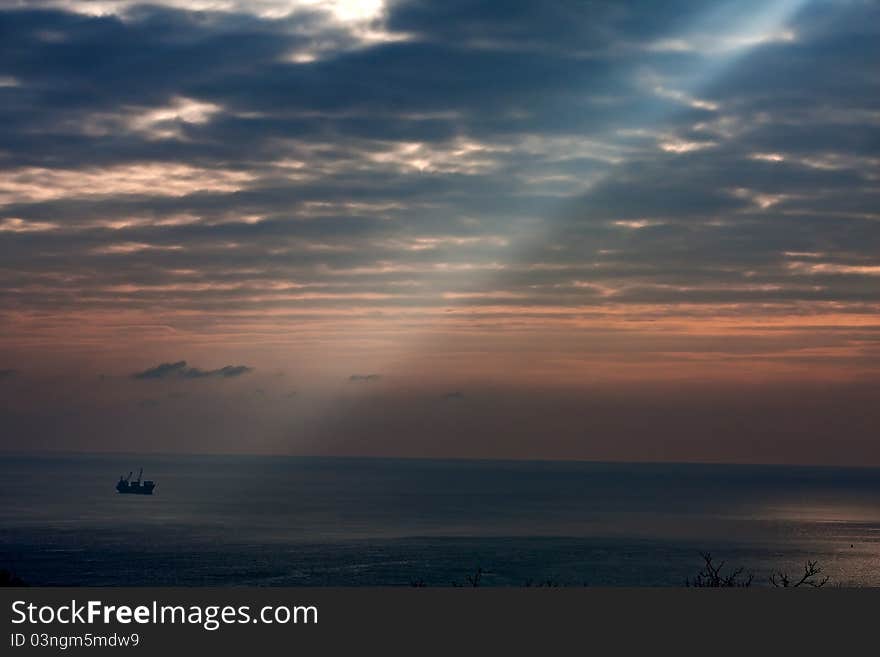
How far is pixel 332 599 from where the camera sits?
14.7 m

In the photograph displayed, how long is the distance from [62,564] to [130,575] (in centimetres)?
1204

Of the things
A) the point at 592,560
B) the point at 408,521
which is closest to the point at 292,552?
the point at 592,560

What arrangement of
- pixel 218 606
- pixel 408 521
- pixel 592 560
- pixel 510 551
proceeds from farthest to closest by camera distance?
pixel 408 521 < pixel 510 551 < pixel 592 560 < pixel 218 606

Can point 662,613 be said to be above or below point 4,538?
above

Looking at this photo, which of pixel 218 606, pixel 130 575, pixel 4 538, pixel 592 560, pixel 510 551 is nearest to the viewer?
pixel 218 606

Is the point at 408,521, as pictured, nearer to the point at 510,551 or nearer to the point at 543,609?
the point at 510,551

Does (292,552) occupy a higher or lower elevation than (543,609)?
lower

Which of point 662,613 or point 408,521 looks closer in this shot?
point 662,613

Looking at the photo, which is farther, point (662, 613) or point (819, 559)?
point (819, 559)

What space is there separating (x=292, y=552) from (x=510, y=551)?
29.0m

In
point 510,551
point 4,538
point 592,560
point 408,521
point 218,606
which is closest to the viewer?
point 218,606

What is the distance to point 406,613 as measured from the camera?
14.4m

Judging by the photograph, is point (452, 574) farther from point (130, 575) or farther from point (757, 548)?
point (757, 548)

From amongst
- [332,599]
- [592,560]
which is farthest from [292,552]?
[332,599]
